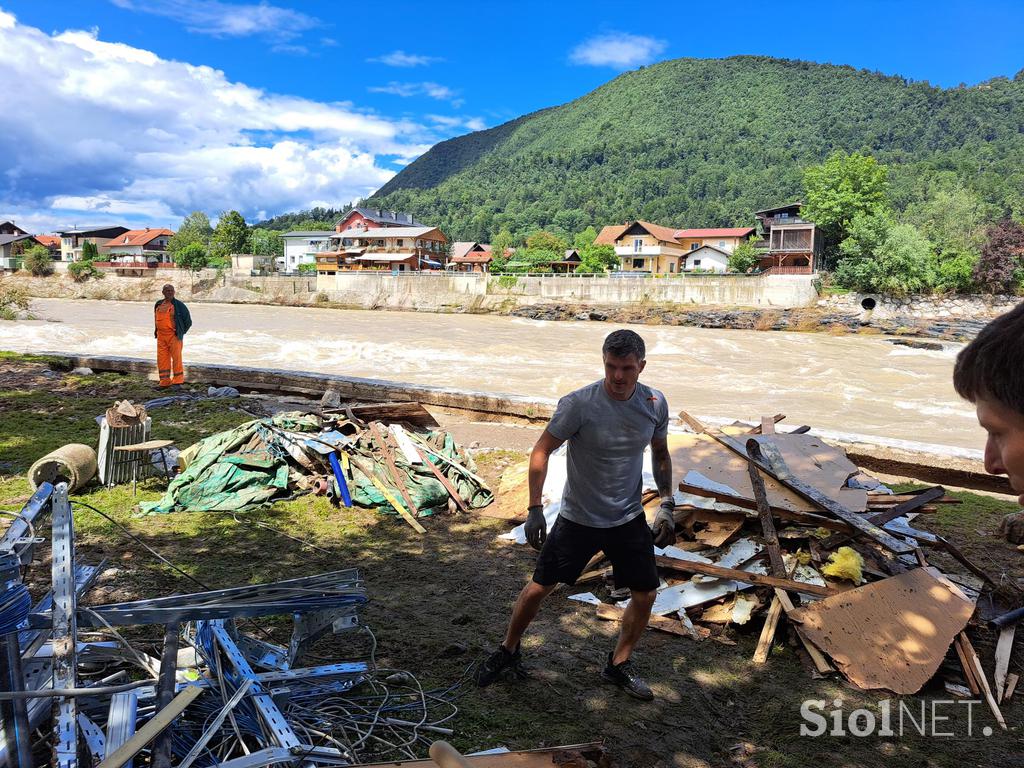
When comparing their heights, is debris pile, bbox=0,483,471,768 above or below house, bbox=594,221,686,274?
below

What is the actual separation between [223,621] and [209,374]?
1028cm

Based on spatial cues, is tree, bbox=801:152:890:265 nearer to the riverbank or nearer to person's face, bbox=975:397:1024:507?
the riverbank

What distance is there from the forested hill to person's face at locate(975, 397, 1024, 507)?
379 feet

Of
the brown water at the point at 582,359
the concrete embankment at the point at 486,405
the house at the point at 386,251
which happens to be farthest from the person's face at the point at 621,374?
the house at the point at 386,251

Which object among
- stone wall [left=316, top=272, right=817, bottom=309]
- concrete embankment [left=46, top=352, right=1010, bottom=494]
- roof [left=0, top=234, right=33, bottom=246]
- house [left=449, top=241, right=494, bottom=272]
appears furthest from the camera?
roof [left=0, top=234, right=33, bottom=246]

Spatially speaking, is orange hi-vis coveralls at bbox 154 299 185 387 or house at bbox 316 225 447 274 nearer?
orange hi-vis coveralls at bbox 154 299 185 387

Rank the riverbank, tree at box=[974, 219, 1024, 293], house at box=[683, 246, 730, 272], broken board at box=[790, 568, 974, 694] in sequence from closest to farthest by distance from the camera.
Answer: broken board at box=[790, 568, 974, 694] < tree at box=[974, 219, 1024, 293] < the riverbank < house at box=[683, 246, 730, 272]

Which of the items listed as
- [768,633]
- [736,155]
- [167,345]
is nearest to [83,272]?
[167,345]

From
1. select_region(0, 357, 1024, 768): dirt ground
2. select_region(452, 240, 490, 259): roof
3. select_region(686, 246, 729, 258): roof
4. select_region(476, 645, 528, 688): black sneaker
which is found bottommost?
select_region(0, 357, 1024, 768): dirt ground

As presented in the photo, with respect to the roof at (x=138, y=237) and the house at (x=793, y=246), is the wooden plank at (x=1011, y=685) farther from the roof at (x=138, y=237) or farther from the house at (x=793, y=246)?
the roof at (x=138, y=237)

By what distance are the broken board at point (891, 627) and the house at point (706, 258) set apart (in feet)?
228

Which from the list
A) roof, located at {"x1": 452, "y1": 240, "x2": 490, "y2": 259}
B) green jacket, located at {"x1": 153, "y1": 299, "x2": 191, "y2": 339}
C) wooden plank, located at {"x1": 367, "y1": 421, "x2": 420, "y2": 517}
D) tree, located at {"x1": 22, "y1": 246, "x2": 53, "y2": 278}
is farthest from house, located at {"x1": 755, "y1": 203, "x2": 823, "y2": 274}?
tree, located at {"x1": 22, "y1": 246, "x2": 53, "y2": 278}

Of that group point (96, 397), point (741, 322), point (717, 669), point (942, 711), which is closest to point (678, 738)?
point (717, 669)

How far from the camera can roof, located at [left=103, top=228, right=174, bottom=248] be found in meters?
93.2
